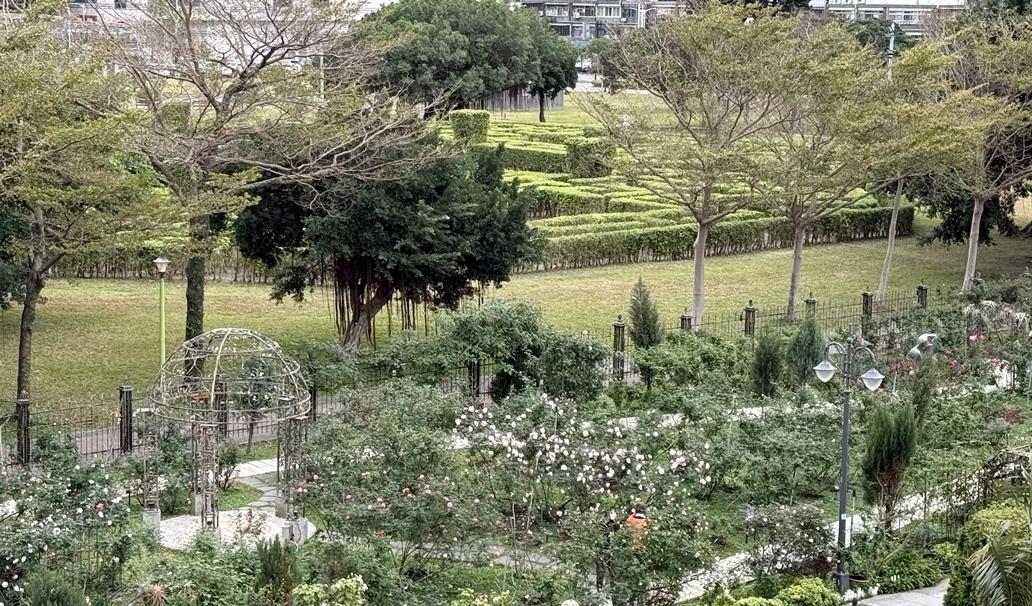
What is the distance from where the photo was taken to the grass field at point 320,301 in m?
22.1

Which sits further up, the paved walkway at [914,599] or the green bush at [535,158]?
the green bush at [535,158]

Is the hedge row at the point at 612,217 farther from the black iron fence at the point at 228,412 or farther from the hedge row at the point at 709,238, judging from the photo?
the black iron fence at the point at 228,412

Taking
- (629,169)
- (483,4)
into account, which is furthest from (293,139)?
(483,4)

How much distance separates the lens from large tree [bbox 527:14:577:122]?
6222cm

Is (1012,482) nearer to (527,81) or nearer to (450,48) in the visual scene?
(450,48)

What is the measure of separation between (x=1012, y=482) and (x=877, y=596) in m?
2.34

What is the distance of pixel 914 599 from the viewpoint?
13680 mm

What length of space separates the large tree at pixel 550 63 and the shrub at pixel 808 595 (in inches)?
1965

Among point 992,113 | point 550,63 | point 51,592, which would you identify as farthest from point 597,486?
point 550,63

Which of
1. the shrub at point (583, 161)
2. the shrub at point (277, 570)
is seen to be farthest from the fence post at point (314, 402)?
the shrub at point (583, 161)

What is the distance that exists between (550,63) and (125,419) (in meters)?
47.8

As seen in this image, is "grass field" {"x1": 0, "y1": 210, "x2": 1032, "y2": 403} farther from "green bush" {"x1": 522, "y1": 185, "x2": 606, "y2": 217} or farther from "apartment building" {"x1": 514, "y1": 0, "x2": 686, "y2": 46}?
"apartment building" {"x1": 514, "y1": 0, "x2": 686, "y2": 46}

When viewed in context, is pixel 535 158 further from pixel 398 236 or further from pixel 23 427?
pixel 23 427

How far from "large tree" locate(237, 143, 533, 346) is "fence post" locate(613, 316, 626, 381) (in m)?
2.36
